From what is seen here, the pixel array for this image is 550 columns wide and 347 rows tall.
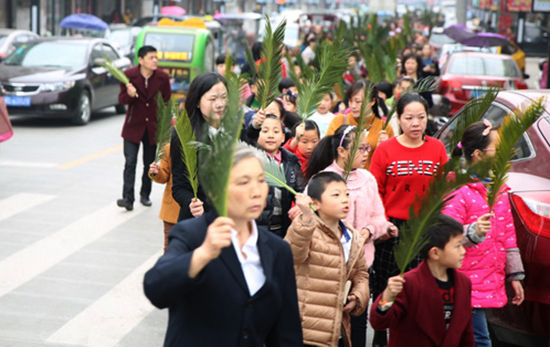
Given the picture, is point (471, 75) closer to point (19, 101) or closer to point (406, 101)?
point (19, 101)

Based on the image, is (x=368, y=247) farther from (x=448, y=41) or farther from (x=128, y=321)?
(x=448, y=41)

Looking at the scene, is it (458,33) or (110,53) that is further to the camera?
(458,33)

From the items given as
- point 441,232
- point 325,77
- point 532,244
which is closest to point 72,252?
point 325,77

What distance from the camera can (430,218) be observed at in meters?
4.02

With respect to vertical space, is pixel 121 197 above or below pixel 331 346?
below

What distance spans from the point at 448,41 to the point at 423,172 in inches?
1313

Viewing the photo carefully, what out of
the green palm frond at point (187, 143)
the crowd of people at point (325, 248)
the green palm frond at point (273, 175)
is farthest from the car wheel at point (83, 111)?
the green palm frond at point (273, 175)

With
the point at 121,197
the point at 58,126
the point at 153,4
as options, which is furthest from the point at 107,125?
the point at 153,4

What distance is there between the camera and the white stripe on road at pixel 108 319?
616cm

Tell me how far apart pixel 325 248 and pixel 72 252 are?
13.9 ft

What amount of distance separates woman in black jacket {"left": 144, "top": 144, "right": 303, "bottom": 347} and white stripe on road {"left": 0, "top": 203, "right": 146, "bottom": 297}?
422 cm

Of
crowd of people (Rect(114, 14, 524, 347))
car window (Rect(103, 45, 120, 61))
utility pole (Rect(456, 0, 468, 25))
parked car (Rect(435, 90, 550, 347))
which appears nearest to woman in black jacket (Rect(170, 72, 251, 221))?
crowd of people (Rect(114, 14, 524, 347))

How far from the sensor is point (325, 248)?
4758 millimetres

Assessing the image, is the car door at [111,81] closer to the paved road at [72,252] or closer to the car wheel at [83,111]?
the car wheel at [83,111]
